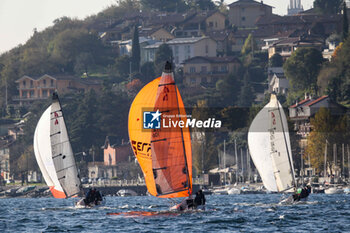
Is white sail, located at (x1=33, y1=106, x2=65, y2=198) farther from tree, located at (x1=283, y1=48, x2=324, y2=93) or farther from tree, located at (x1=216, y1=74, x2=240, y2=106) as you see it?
tree, located at (x1=216, y1=74, x2=240, y2=106)

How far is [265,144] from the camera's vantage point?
5806 centimetres

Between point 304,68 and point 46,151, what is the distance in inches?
3214

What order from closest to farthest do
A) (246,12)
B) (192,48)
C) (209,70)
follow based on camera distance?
(209,70)
(192,48)
(246,12)

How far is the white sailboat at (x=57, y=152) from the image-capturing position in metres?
56.2

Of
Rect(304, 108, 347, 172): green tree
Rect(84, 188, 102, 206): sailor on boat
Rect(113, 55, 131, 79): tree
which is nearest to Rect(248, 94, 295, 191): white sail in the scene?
Rect(84, 188, 102, 206): sailor on boat

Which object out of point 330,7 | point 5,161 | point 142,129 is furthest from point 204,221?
point 330,7

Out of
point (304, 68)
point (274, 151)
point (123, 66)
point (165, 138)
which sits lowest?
point (274, 151)

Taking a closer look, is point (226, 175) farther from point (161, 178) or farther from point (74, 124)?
point (161, 178)

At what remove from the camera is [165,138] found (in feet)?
154

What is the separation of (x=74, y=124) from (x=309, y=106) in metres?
31.6

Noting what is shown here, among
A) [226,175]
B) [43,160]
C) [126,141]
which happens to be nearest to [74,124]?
[126,141]

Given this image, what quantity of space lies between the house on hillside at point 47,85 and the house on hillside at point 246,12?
35172 mm

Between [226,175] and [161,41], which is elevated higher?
[161,41]

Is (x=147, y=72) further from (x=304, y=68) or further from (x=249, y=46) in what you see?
(x=304, y=68)
